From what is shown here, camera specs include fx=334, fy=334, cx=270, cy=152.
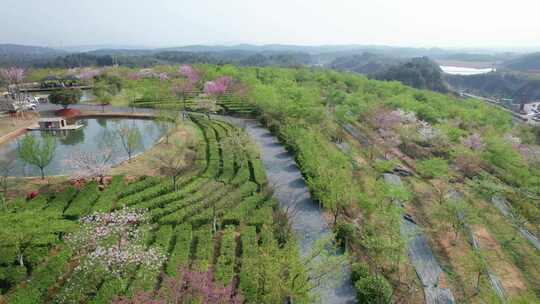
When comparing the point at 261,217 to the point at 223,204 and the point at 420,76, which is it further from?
the point at 420,76

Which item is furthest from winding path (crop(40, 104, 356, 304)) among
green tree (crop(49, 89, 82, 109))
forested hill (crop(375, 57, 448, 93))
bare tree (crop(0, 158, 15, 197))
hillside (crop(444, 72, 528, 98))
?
hillside (crop(444, 72, 528, 98))

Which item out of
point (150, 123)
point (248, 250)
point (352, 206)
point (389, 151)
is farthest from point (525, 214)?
point (150, 123)

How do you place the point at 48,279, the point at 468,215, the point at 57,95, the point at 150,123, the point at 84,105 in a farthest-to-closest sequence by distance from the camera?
the point at 84,105
the point at 57,95
the point at 150,123
the point at 468,215
the point at 48,279

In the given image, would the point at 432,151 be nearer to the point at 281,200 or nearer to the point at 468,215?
the point at 468,215

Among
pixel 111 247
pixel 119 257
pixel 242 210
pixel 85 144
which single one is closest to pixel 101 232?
pixel 111 247

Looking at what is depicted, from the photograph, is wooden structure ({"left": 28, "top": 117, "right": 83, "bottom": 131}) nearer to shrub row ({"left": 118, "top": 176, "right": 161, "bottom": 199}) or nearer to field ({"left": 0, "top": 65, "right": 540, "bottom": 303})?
field ({"left": 0, "top": 65, "right": 540, "bottom": 303})

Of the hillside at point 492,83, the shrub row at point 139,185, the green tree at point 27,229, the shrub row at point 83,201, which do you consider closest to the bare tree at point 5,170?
the shrub row at point 83,201

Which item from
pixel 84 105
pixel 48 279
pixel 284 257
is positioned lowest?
pixel 48 279
